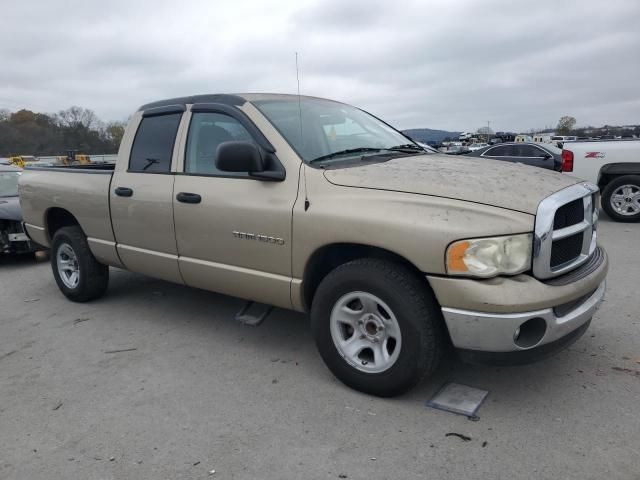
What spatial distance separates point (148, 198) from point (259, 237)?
1280mm

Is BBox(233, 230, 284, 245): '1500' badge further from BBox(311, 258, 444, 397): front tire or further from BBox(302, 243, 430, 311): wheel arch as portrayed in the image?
BBox(311, 258, 444, 397): front tire

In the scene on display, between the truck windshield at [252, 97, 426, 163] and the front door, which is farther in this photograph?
the truck windshield at [252, 97, 426, 163]

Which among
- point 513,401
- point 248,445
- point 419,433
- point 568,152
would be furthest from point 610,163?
point 248,445

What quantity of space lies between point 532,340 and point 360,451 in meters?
1.07

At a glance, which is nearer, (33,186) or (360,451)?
(360,451)

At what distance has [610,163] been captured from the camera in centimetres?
958

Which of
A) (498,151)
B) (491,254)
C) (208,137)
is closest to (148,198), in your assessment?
(208,137)

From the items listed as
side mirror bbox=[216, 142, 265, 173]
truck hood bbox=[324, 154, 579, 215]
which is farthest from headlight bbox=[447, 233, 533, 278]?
side mirror bbox=[216, 142, 265, 173]

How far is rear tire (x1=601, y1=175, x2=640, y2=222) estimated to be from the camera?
9.47 metres

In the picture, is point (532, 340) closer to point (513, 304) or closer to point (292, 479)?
point (513, 304)

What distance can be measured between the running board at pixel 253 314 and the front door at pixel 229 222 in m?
0.28

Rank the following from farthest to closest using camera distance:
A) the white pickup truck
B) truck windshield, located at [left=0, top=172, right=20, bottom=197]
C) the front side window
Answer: the white pickup truck, truck windshield, located at [left=0, top=172, right=20, bottom=197], the front side window

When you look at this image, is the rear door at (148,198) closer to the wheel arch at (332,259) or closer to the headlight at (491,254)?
the wheel arch at (332,259)

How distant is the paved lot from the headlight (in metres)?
0.87
